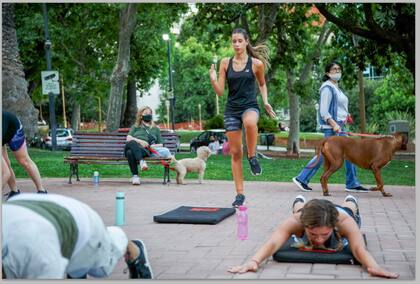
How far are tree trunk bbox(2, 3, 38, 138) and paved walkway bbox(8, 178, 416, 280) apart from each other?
2.76 ft

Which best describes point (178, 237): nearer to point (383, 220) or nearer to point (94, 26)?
point (383, 220)

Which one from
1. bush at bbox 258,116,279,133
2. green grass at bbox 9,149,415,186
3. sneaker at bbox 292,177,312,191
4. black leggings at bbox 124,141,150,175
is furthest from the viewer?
bush at bbox 258,116,279,133

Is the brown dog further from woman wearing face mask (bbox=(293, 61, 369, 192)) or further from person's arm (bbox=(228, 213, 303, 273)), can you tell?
person's arm (bbox=(228, 213, 303, 273))

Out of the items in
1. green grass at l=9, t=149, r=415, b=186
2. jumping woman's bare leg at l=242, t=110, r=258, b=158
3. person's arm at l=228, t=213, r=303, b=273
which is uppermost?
jumping woman's bare leg at l=242, t=110, r=258, b=158

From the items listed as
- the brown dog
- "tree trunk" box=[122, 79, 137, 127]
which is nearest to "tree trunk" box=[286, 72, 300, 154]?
"tree trunk" box=[122, 79, 137, 127]

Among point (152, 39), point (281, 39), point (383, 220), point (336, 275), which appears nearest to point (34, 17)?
point (152, 39)

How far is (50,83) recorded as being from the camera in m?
7.87

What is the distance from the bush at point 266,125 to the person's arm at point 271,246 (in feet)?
57.8

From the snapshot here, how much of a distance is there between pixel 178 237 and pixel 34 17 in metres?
16.3

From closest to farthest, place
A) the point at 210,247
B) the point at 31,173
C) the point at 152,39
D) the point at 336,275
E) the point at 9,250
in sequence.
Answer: the point at 9,250, the point at 336,275, the point at 210,247, the point at 31,173, the point at 152,39

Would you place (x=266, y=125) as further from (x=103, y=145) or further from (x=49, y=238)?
(x=49, y=238)

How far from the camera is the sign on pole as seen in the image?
7.39 m

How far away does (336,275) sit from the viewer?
12.3 feet

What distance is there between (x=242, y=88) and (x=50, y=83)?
2552 millimetres
